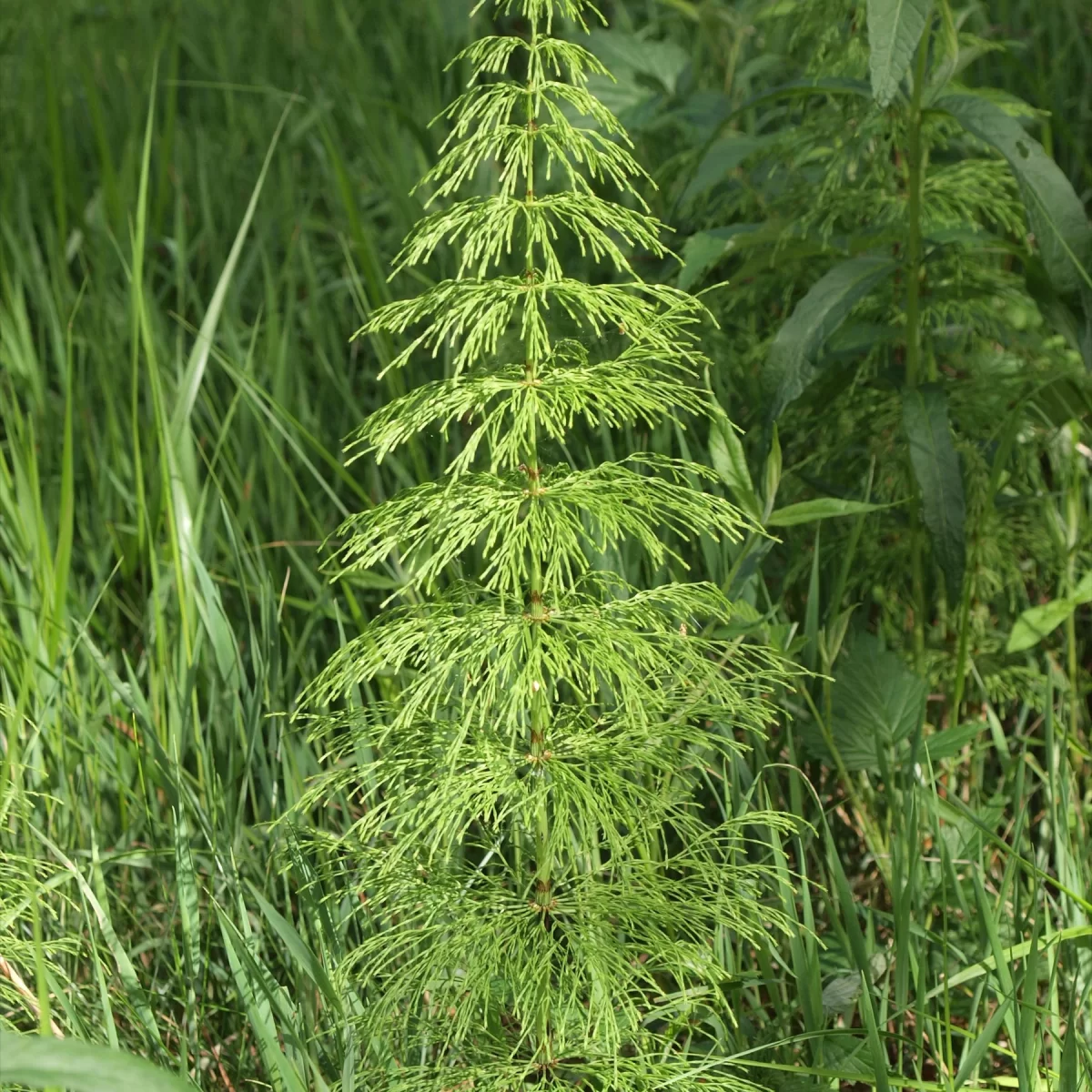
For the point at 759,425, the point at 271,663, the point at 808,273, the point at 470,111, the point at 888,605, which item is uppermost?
the point at 470,111

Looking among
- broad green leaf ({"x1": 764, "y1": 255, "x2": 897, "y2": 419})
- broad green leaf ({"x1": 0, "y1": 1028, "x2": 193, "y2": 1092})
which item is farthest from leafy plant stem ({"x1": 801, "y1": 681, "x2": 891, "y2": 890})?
broad green leaf ({"x1": 0, "y1": 1028, "x2": 193, "y2": 1092})

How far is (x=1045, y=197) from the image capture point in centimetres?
182

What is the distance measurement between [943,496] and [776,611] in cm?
40

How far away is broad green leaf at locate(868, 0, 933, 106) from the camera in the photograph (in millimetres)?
1625

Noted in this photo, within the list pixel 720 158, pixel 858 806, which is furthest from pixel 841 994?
pixel 720 158

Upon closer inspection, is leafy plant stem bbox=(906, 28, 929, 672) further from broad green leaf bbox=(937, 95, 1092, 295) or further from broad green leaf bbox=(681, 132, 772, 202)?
broad green leaf bbox=(681, 132, 772, 202)

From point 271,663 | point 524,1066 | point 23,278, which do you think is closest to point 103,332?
point 23,278

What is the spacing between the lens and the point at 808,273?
88.6 inches

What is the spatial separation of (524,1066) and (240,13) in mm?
4161

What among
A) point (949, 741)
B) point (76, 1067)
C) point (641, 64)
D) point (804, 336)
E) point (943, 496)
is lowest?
point (949, 741)

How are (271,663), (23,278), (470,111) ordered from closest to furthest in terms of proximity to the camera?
(470,111) → (271,663) → (23,278)

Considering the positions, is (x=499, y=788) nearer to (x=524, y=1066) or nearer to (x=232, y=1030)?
(x=524, y=1066)

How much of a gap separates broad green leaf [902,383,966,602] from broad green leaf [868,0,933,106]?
1.55 ft

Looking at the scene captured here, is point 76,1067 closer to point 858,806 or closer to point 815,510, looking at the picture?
point 815,510
